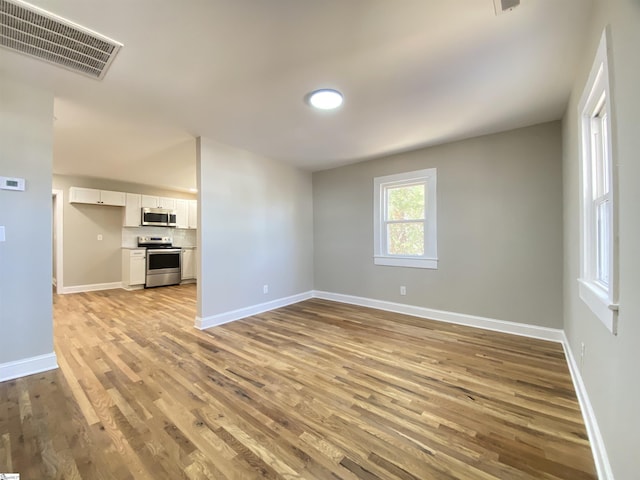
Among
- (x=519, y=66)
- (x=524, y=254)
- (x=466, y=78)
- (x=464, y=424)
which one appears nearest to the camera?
(x=464, y=424)

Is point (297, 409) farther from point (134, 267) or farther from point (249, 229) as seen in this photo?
point (134, 267)

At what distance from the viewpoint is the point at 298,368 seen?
2.37 meters

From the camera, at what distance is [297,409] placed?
1794 millimetres

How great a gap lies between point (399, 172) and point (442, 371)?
2.80 m

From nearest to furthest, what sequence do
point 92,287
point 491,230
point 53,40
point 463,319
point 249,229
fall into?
1. point 53,40
2. point 491,230
3. point 463,319
4. point 249,229
5. point 92,287

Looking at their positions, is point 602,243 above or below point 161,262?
above

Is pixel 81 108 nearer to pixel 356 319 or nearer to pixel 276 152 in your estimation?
pixel 276 152

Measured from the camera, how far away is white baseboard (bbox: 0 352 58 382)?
2.13 meters

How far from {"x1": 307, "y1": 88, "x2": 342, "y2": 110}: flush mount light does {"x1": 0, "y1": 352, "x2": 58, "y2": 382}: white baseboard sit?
3.26 meters

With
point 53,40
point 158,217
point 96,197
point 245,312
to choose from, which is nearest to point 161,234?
point 158,217

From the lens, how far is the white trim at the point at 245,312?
3441 millimetres

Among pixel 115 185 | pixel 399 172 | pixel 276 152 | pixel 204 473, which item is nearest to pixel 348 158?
pixel 399 172

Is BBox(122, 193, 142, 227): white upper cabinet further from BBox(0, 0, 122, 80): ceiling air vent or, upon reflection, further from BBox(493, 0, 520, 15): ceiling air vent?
BBox(493, 0, 520, 15): ceiling air vent

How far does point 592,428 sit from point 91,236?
320 inches
